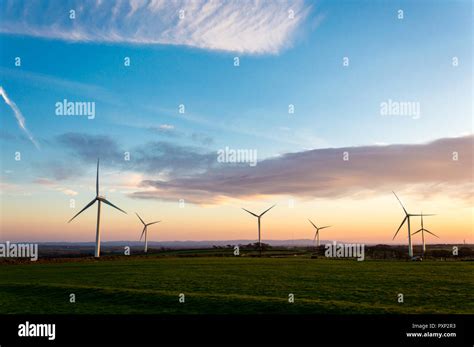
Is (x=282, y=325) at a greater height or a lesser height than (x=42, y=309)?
greater

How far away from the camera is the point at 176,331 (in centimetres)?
1895

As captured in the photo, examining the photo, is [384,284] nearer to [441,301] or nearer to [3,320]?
[441,301]

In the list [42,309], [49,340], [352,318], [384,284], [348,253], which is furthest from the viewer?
[348,253]

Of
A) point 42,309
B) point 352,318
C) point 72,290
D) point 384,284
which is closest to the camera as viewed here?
point 352,318

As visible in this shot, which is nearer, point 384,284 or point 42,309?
point 42,309

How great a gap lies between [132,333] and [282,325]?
6.86 m

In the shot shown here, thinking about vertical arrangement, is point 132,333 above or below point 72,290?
above

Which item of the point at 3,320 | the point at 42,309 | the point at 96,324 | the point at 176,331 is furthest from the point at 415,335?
the point at 42,309

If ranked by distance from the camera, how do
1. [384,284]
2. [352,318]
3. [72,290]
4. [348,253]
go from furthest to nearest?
[348,253]
[384,284]
[72,290]
[352,318]

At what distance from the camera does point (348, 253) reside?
132 metres

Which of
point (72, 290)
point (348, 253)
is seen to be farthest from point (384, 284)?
point (348, 253)

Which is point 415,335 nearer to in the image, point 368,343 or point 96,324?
point 368,343

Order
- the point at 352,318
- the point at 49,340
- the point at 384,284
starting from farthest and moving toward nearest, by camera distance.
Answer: the point at 384,284 < the point at 352,318 < the point at 49,340

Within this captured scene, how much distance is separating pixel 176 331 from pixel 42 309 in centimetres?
2044
